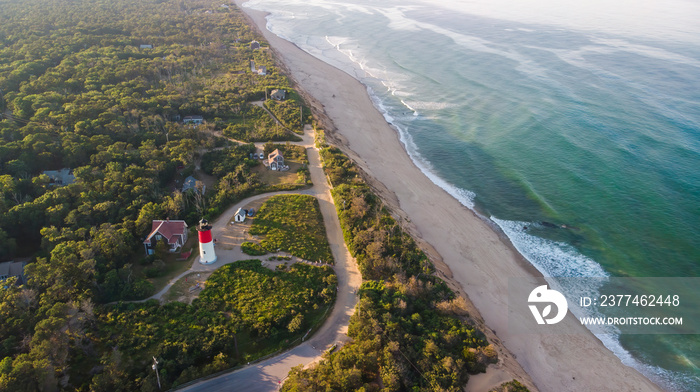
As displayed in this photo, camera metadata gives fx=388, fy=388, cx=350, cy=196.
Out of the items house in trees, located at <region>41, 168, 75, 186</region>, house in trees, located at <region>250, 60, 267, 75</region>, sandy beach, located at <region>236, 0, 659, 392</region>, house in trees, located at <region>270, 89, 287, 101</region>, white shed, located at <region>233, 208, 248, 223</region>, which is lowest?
sandy beach, located at <region>236, 0, 659, 392</region>

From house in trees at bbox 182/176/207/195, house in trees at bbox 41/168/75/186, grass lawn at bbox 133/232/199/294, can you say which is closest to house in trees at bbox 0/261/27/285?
grass lawn at bbox 133/232/199/294

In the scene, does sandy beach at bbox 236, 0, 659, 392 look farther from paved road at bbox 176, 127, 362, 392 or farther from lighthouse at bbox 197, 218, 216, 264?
lighthouse at bbox 197, 218, 216, 264

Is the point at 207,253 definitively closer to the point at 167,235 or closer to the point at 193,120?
the point at 167,235

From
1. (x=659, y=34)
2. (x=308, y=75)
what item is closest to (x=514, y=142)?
(x=308, y=75)

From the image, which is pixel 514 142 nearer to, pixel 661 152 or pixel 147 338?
pixel 661 152

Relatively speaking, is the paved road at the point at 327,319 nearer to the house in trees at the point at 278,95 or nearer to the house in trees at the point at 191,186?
the house in trees at the point at 191,186

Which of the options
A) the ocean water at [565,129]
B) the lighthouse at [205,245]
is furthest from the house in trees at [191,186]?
the ocean water at [565,129]
